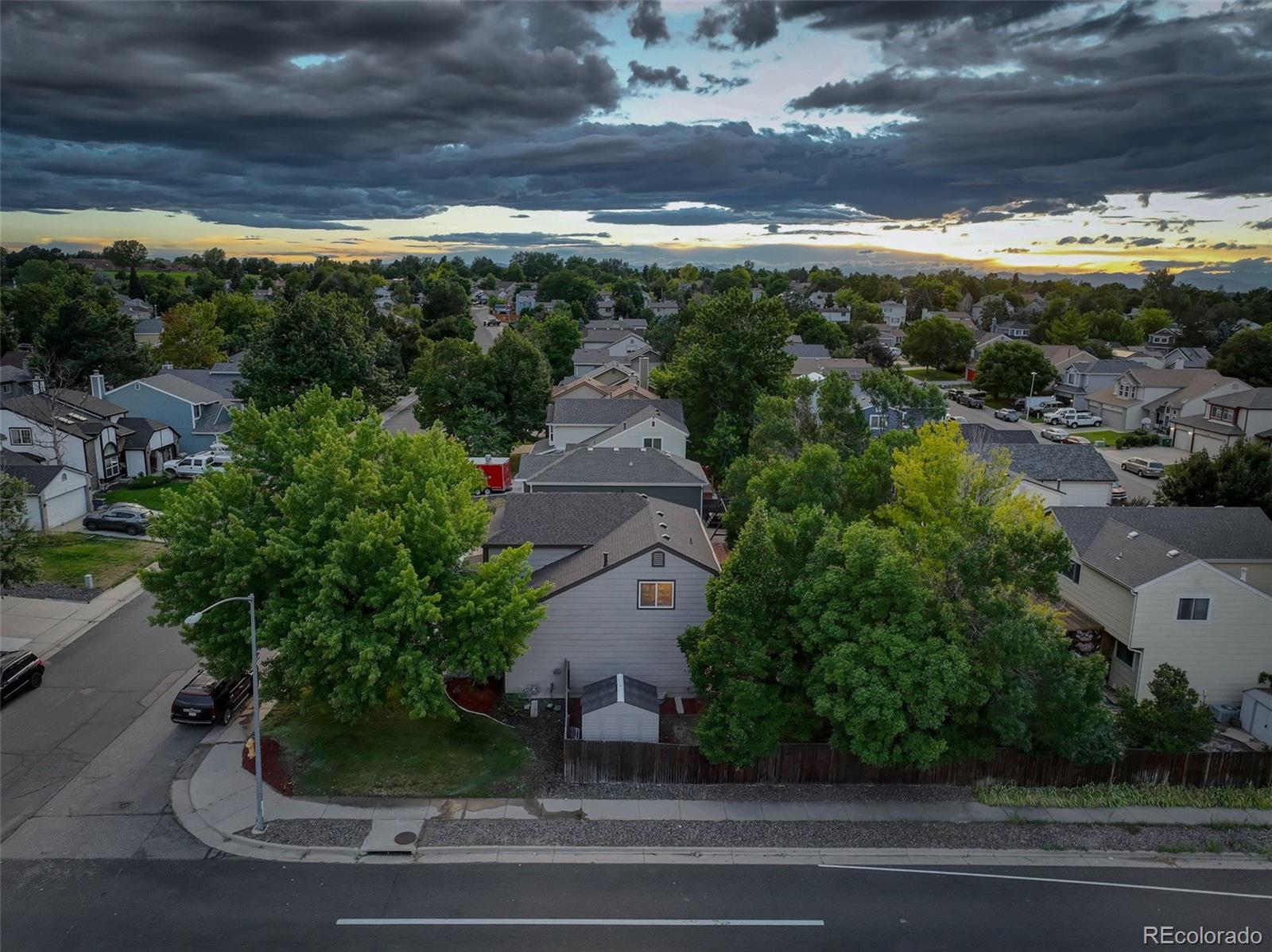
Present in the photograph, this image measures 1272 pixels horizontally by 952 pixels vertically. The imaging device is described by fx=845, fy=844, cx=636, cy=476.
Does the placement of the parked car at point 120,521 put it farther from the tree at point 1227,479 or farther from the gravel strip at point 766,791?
the tree at point 1227,479

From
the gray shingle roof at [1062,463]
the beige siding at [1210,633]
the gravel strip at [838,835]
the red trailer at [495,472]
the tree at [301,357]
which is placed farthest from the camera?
the tree at [301,357]

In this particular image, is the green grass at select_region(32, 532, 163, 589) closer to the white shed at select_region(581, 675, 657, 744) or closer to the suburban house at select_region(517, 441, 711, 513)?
the suburban house at select_region(517, 441, 711, 513)

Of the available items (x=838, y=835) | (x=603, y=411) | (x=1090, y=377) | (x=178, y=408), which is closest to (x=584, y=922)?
(x=838, y=835)

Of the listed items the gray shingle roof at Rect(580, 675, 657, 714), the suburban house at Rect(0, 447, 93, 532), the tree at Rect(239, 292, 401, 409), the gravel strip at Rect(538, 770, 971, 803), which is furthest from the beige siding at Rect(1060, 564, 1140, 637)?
the suburban house at Rect(0, 447, 93, 532)

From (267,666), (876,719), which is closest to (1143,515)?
(876,719)

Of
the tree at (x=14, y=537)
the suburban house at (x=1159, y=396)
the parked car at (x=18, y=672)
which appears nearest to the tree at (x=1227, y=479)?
the suburban house at (x=1159, y=396)

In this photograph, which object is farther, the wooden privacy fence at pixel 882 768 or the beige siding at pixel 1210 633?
the beige siding at pixel 1210 633

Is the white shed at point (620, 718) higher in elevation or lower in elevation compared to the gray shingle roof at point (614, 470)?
lower
